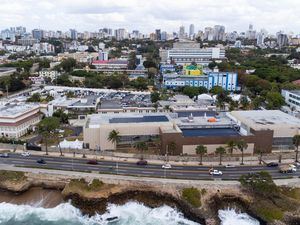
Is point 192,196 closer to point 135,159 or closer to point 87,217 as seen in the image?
point 87,217

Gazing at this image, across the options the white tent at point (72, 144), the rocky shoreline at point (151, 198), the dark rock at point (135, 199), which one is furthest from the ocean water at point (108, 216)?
the white tent at point (72, 144)

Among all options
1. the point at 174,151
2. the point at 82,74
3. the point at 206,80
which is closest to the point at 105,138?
the point at 174,151

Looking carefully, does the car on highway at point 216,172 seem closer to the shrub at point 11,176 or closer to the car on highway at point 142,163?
the car on highway at point 142,163

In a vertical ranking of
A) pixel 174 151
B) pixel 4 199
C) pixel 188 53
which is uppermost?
pixel 188 53

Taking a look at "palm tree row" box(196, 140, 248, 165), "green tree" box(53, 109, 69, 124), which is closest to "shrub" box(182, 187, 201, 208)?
"palm tree row" box(196, 140, 248, 165)

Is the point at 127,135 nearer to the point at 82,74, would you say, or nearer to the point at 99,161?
the point at 99,161
